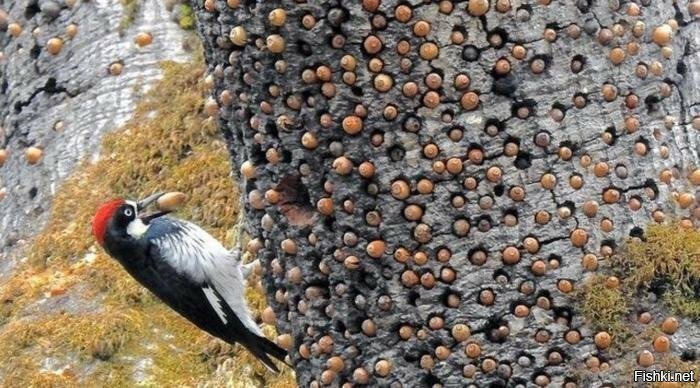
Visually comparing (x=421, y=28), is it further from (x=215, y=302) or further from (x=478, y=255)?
(x=215, y=302)

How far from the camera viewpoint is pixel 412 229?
3072 mm

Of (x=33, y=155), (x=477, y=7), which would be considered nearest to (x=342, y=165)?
(x=477, y=7)

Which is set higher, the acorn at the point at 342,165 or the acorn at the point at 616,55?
the acorn at the point at 616,55

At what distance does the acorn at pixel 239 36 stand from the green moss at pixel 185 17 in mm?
3534

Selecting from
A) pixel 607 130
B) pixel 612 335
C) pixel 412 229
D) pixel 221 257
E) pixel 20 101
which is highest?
pixel 607 130

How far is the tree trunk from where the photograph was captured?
9.83 ft

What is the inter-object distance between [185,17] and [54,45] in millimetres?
862

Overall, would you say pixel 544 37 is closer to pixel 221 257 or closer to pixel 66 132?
pixel 221 257

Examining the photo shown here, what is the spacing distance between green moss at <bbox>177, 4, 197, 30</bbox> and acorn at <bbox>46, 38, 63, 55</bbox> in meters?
0.79

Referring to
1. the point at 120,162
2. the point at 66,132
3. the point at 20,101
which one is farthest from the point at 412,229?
the point at 20,101

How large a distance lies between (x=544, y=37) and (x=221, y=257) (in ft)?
8.04

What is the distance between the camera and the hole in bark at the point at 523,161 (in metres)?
3.06

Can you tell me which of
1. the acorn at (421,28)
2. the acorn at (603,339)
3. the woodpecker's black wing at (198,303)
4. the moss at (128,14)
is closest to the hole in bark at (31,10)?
the moss at (128,14)

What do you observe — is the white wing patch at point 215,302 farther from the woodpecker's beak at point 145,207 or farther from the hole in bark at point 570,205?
the hole in bark at point 570,205
